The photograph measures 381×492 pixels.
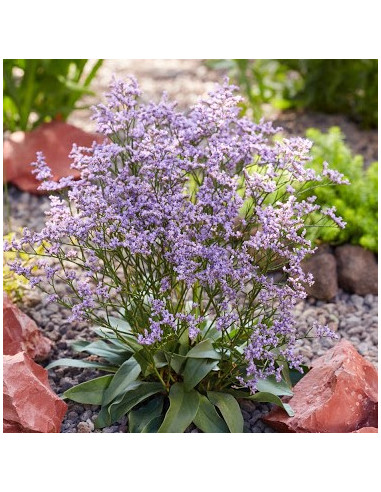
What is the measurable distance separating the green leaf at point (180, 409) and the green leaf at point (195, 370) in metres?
0.03

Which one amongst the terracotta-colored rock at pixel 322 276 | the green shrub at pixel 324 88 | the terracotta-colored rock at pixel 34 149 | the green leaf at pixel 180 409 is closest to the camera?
the green leaf at pixel 180 409

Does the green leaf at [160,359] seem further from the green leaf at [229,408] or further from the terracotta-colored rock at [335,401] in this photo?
the terracotta-colored rock at [335,401]

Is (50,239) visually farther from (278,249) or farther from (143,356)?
(278,249)

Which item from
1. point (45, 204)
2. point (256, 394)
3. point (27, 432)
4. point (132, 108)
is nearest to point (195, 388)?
point (256, 394)

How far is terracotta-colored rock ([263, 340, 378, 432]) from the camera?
10.3 feet

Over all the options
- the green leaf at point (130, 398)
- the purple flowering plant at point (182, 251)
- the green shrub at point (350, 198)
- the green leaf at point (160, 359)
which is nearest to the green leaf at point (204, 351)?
the purple flowering plant at point (182, 251)

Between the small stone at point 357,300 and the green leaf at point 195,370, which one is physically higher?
the small stone at point 357,300

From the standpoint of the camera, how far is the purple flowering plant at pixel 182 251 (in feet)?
9.26

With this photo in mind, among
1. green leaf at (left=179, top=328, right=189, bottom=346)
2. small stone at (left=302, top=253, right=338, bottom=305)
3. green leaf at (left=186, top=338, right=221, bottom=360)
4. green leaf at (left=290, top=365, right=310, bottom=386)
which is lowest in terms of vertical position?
green leaf at (left=290, top=365, right=310, bottom=386)

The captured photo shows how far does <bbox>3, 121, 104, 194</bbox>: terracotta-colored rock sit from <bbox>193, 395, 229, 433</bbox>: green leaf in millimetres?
2567

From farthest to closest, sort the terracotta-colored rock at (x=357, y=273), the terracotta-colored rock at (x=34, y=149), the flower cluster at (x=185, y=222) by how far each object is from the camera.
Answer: the terracotta-colored rock at (x=34, y=149) → the terracotta-colored rock at (x=357, y=273) → the flower cluster at (x=185, y=222)

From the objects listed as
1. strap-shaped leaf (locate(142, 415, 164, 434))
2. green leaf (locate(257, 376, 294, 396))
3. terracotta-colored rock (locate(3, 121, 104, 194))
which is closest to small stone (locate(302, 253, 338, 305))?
green leaf (locate(257, 376, 294, 396))

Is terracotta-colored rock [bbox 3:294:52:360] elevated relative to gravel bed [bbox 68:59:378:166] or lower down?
lower down

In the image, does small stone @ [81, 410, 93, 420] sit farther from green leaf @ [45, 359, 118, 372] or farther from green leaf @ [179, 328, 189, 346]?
green leaf @ [179, 328, 189, 346]
